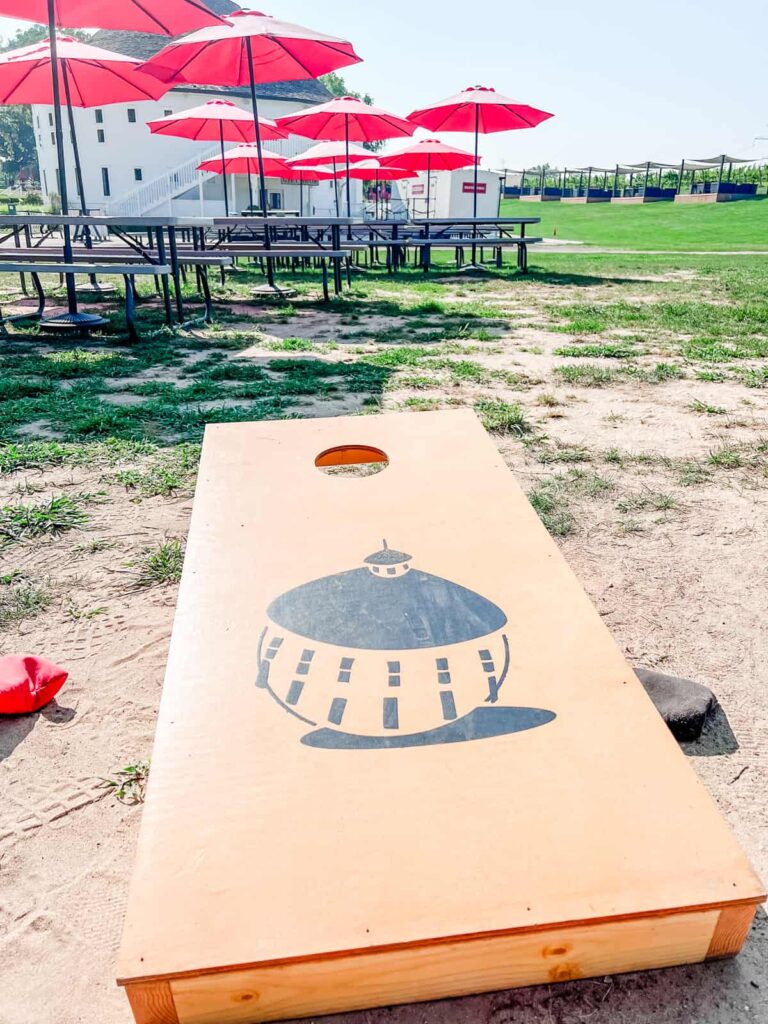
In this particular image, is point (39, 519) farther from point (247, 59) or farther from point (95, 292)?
point (247, 59)

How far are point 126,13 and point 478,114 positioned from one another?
30.4 ft

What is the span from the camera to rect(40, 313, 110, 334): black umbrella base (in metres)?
7.54

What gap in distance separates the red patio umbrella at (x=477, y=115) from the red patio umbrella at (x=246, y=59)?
4.64 m

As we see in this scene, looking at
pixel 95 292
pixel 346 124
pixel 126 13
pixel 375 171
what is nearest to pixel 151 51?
pixel 375 171

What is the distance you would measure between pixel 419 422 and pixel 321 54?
9.35 metres

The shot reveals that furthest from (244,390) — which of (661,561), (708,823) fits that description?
(708,823)

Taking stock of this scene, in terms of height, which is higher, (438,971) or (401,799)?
(401,799)

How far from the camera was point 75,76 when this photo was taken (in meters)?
10.7

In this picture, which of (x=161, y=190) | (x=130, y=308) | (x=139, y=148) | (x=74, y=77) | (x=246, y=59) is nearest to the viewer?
(x=130, y=308)

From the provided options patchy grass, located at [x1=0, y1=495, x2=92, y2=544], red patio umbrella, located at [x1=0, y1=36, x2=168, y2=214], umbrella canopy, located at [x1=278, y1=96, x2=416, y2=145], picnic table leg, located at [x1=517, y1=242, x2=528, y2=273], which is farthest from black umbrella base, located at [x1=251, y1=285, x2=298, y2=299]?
patchy grass, located at [x1=0, y1=495, x2=92, y2=544]

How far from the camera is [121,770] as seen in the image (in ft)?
6.31

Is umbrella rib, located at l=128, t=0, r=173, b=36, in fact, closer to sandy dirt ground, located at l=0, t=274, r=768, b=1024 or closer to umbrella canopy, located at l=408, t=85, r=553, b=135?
sandy dirt ground, located at l=0, t=274, r=768, b=1024

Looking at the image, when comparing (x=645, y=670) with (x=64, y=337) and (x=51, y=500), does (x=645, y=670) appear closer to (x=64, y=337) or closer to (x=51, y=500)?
(x=51, y=500)

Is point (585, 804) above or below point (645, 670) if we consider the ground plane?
above
